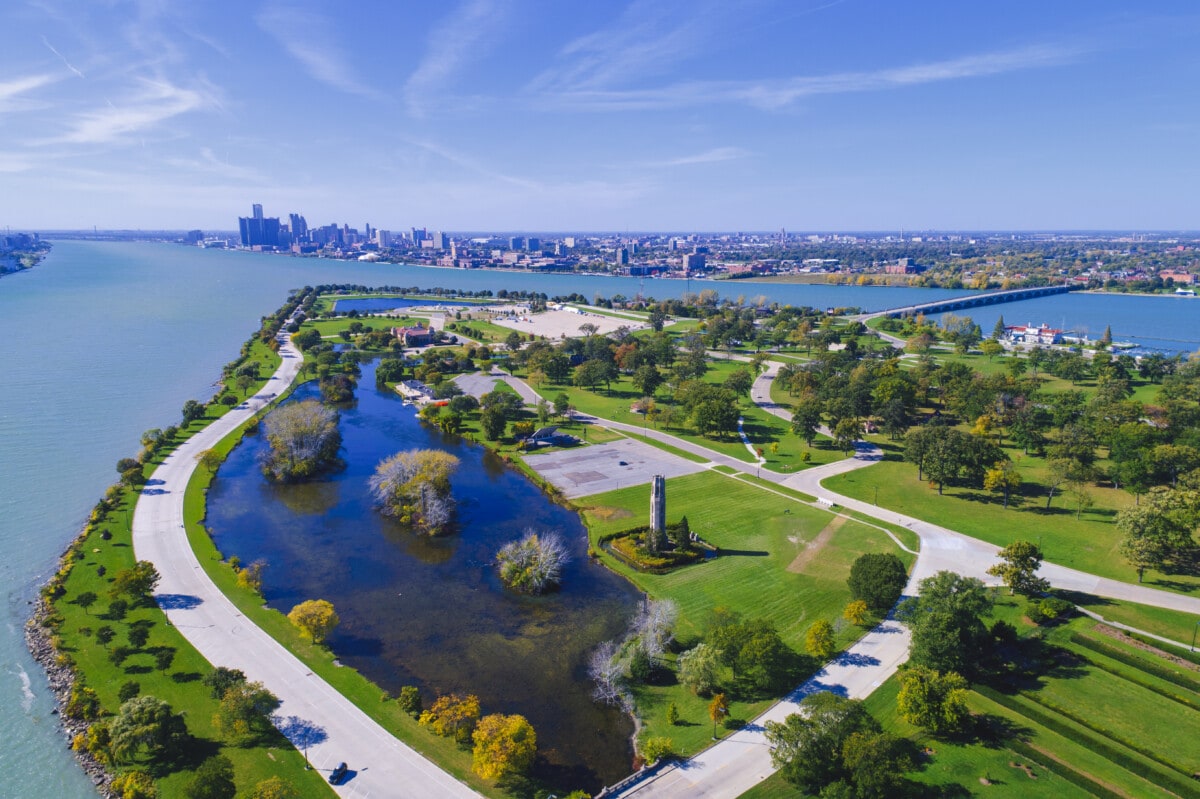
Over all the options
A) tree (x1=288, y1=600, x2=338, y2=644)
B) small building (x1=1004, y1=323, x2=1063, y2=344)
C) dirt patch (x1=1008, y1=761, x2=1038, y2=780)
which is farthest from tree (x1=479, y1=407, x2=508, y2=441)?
small building (x1=1004, y1=323, x2=1063, y2=344)

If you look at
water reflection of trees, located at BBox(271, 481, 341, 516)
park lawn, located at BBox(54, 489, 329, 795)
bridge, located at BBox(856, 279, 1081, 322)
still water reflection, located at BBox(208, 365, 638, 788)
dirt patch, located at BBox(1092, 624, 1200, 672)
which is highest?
bridge, located at BBox(856, 279, 1081, 322)

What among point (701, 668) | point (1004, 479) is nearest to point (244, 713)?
point (701, 668)

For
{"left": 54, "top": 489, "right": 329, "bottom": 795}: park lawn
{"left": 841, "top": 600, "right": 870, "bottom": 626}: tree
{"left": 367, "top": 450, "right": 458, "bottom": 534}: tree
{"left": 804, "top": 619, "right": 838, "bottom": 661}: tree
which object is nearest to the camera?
{"left": 54, "top": 489, "right": 329, "bottom": 795}: park lawn

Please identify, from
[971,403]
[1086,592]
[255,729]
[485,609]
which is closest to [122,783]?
[255,729]

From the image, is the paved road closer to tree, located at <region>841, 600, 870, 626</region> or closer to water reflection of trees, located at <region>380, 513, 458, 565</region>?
water reflection of trees, located at <region>380, 513, 458, 565</region>

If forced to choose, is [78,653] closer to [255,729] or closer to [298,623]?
[298,623]

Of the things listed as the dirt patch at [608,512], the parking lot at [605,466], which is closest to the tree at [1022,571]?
the dirt patch at [608,512]
